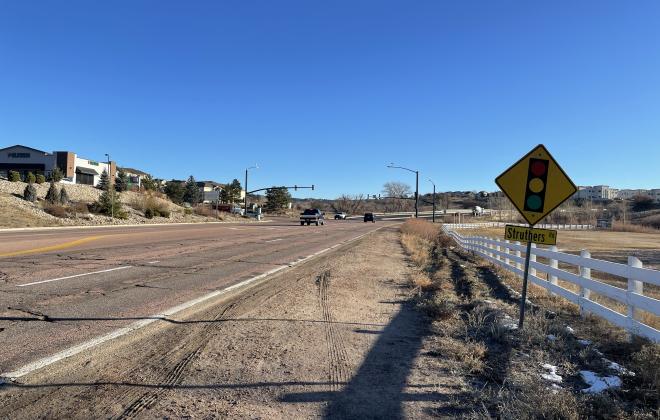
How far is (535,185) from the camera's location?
7824 mm

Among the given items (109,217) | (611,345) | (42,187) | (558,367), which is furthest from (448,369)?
(42,187)

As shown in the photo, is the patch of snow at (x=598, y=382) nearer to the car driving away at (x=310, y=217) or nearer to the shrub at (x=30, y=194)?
the shrub at (x=30, y=194)

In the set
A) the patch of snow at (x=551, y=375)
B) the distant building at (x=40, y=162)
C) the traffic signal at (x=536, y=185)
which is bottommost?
the patch of snow at (x=551, y=375)

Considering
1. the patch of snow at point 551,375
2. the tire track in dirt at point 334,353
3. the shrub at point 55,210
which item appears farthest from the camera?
the shrub at point 55,210

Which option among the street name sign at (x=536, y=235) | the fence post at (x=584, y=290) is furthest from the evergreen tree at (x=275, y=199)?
the street name sign at (x=536, y=235)

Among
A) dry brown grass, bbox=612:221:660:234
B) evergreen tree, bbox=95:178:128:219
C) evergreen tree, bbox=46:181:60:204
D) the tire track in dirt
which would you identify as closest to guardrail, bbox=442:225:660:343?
the tire track in dirt

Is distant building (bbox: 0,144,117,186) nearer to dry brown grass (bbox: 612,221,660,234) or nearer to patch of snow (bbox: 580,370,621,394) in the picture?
patch of snow (bbox: 580,370,621,394)

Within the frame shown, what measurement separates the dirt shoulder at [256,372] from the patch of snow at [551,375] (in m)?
1.02

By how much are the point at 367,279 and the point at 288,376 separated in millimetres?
8449

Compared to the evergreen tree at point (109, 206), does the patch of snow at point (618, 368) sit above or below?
below

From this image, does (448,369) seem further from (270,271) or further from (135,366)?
(270,271)

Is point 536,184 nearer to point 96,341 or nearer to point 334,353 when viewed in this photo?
point 334,353

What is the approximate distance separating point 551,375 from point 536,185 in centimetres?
321

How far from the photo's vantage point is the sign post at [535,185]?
25.2 ft
